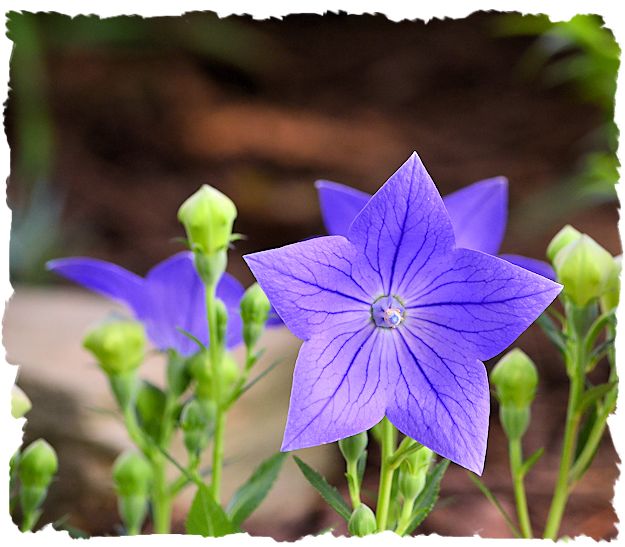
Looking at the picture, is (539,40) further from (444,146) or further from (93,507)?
(93,507)

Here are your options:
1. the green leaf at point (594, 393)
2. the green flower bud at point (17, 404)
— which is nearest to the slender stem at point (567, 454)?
the green leaf at point (594, 393)

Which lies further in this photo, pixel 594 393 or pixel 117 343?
pixel 117 343

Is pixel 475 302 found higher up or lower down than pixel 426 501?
higher up

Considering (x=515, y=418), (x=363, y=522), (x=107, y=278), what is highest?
(x=107, y=278)

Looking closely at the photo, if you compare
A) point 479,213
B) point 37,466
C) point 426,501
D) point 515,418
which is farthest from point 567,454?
point 37,466

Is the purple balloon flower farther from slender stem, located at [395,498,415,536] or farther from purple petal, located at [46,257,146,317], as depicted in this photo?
purple petal, located at [46,257,146,317]

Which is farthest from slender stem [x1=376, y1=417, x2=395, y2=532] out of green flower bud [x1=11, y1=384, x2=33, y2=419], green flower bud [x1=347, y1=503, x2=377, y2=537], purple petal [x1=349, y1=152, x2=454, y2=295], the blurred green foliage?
the blurred green foliage

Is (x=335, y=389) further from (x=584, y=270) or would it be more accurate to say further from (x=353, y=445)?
(x=584, y=270)
